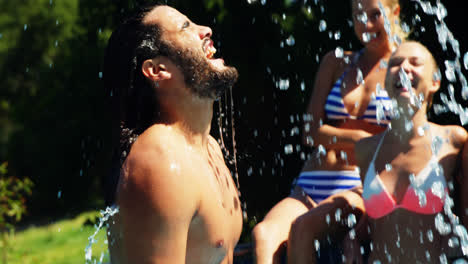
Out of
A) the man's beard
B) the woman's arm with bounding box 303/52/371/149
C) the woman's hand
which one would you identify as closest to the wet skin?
the woman's arm with bounding box 303/52/371/149

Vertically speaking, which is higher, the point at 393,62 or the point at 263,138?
the point at 393,62

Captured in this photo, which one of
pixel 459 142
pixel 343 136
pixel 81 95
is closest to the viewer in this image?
pixel 459 142

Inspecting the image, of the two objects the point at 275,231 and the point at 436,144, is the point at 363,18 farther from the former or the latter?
the point at 275,231

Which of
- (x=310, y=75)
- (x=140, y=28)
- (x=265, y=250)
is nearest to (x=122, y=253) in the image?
(x=140, y=28)

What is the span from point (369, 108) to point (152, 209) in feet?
6.16

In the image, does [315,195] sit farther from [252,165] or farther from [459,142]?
[252,165]

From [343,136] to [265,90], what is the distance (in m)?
2.63

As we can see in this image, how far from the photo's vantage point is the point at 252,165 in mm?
5832

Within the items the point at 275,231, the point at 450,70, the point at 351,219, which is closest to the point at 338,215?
the point at 351,219

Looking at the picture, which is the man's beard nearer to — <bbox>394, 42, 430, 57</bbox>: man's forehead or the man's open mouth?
the man's open mouth

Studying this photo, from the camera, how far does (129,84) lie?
2648mm

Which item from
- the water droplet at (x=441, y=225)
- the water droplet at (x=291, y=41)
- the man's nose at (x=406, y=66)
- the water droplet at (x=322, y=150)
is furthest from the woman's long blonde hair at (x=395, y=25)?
the water droplet at (x=291, y=41)

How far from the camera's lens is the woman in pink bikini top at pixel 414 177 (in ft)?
10.4

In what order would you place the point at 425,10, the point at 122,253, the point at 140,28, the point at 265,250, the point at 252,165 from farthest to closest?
the point at 252,165, the point at 425,10, the point at 265,250, the point at 140,28, the point at 122,253
